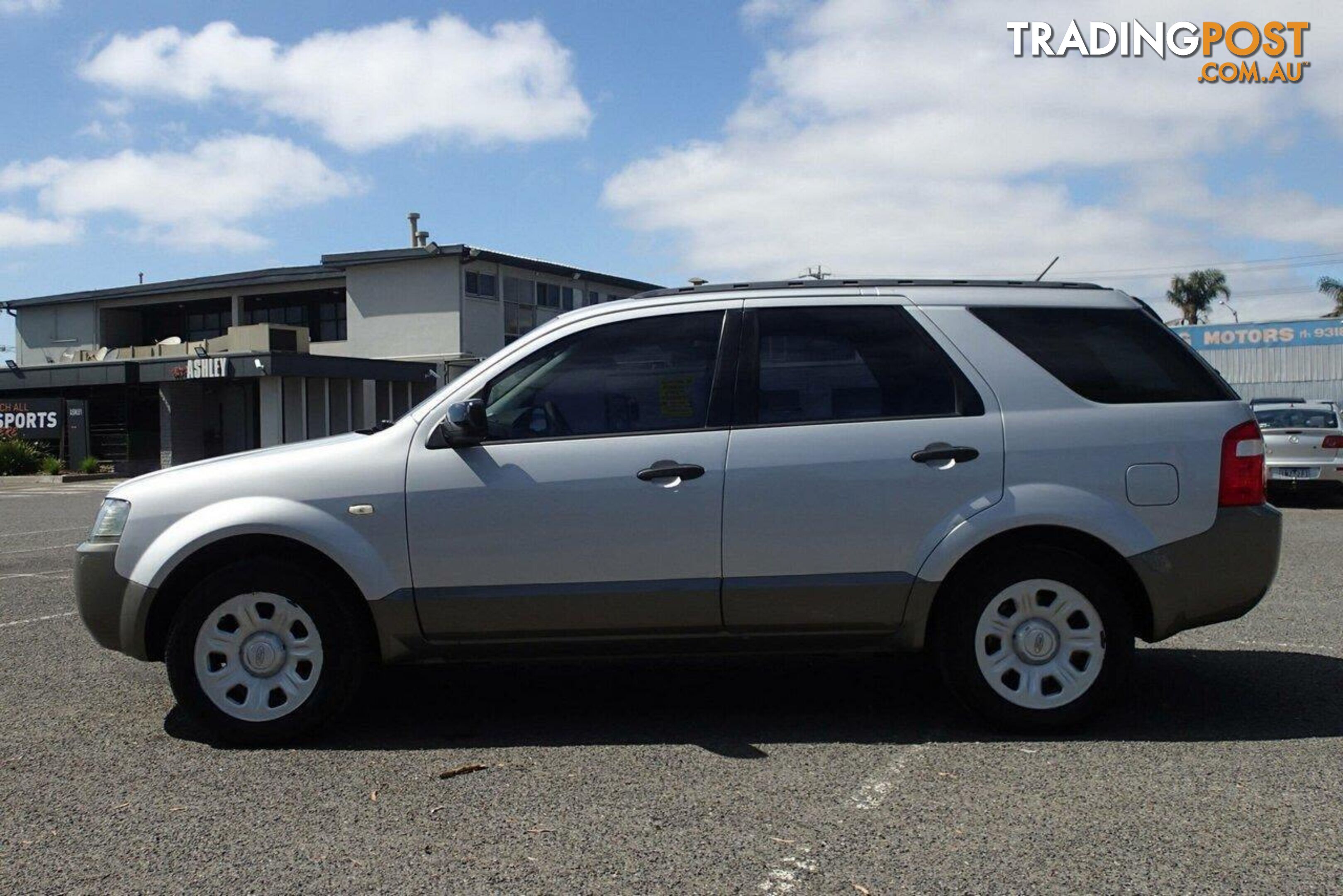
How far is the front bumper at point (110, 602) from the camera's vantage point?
4883 millimetres

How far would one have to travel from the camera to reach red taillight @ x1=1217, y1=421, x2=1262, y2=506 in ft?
16.0

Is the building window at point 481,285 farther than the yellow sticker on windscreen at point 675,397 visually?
Yes

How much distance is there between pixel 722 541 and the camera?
4797 mm

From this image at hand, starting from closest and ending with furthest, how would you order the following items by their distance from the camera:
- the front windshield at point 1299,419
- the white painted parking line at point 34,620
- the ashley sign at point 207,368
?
the white painted parking line at point 34,620
the front windshield at point 1299,419
the ashley sign at point 207,368

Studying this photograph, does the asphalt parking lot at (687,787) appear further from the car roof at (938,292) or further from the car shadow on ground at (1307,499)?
the car shadow on ground at (1307,499)

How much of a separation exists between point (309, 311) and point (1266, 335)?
3375 centimetres

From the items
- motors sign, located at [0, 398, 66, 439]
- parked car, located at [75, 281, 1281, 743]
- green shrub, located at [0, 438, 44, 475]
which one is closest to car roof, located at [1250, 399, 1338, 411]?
parked car, located at [75, 281, 1281, 743]

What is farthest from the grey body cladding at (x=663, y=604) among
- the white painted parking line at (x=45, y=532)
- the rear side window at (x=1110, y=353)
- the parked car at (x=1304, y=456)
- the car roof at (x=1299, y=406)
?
the car roof at (x=1299, y=406)

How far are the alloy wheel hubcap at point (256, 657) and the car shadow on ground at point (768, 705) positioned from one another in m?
0.25

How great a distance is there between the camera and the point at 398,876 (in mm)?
3488

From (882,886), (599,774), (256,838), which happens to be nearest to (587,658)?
(599,774)

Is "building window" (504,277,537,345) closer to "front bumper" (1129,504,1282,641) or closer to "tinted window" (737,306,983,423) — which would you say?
"tinted window" (737,306,983,423)

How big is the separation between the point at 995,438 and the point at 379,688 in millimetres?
3306

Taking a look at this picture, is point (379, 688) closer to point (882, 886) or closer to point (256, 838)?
point (256, 838)
